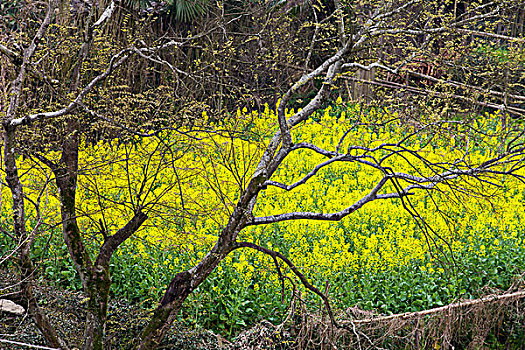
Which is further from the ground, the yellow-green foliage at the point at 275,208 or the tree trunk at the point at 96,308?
the yellow-green foliage at the point at 275,208

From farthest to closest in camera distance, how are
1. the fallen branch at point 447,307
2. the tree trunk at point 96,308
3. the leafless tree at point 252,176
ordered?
the fallen branch at point 447,307 → the tree trunk at point 96,308 → the leafless tree at point 252,176

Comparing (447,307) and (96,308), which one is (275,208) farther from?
(96,308)

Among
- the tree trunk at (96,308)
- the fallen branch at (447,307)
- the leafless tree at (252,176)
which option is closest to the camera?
the leafless tree at (252,176)

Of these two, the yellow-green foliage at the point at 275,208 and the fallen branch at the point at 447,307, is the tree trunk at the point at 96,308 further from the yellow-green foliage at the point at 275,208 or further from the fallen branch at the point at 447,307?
the fallen branch at the point at 447,307

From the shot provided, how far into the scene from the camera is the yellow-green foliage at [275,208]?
14.5 ft

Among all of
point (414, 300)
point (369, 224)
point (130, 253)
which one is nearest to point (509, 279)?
point (414, 300)

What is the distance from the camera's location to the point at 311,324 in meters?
4.20

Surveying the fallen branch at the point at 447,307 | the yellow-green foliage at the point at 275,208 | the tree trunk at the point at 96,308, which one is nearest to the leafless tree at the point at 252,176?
the tree trunk at the point at 96,308

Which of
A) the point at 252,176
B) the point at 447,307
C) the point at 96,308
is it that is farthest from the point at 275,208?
the point at 96,308

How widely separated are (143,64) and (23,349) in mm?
6434

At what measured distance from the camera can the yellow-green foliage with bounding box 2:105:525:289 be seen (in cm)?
442

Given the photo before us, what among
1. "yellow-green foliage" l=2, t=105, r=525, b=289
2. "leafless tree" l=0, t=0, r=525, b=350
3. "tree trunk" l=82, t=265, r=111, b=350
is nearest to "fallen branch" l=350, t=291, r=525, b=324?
"yellow-green foliage" l=2, t=105, r=525, b=289

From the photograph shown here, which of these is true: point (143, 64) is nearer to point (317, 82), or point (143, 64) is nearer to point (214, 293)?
point (317, 82)

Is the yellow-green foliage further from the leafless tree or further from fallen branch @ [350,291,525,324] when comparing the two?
fallen branch @ [350,291,525,324]
